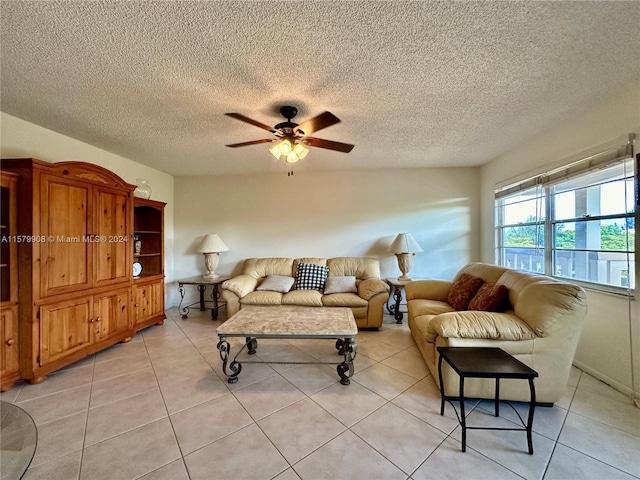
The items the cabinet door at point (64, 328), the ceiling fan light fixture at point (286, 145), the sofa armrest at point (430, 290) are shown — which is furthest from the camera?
the sofa armrest at point (430, 290)

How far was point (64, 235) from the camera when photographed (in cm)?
232

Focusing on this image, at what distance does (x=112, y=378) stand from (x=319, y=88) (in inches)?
120

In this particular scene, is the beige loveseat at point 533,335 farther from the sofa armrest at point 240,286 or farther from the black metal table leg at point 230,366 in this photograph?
the sofa armrest at point 240,286

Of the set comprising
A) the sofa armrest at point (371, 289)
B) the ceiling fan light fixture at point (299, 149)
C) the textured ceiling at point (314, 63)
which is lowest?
the sofa armrest at point (371, 289)

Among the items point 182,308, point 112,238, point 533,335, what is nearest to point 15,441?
point 112,238

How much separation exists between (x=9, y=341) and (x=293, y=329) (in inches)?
93.4

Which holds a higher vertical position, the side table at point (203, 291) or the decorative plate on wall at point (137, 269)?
the decorative plate on wall at point (137, 269)

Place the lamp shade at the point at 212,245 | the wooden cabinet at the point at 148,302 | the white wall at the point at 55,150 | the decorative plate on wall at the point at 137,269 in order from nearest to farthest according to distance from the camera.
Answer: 1. the white wall at the point at 55,150
2. the wooden cabinet at the point at 148,302
3. the decorative plate on wall at the point at 137,269
4. the lamp shade at the point at 212,245

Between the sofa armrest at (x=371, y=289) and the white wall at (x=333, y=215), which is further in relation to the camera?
the white wall at (x=333, y=215)

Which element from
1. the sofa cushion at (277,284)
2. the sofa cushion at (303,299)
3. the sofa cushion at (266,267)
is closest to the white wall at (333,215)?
the sofa cushion at (266,267)

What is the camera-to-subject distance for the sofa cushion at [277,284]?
3598 mm

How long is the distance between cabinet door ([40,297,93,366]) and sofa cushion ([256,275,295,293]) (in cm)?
189

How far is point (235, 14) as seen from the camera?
1.28 metres

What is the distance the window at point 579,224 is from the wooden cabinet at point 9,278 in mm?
5046
